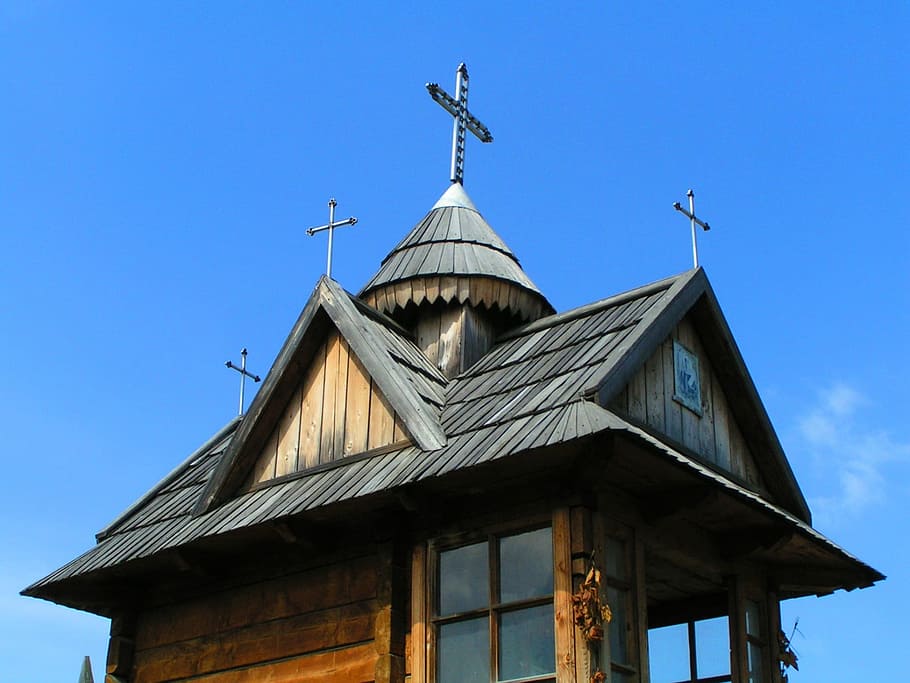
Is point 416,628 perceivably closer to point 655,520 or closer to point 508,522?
point 508,522

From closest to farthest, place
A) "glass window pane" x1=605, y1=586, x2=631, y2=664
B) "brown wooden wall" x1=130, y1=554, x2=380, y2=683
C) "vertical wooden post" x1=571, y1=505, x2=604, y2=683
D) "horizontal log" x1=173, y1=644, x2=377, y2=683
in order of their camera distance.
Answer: "vertical wooden post" x1=571, y1=505, x2=604, y2=683
"glass window pane" x1=605, y1=586, x2=631, y2=664
"horizontal log" x1=173, y1=644, x2=377, y2=683
"brown wooden wall" x1=130, y1=554, x2=380, y2=683

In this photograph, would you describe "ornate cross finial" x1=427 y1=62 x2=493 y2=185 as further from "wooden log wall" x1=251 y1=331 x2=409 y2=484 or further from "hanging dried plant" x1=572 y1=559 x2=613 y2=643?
"hanging dried plant" x1=572 y1=559 x2=613 y2=643

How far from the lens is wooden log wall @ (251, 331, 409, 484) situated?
12211 mm

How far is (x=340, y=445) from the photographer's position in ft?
40.7

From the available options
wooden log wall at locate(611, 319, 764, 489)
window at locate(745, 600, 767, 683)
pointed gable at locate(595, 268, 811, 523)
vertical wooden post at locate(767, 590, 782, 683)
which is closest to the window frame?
wooden log wall at locate(611, 319, 764, 489)

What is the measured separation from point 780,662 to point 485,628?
3213mm

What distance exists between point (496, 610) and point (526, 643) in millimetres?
364

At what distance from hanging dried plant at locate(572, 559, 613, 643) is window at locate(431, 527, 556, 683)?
0.35m

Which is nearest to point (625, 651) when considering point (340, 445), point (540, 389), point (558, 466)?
point (558, 466)

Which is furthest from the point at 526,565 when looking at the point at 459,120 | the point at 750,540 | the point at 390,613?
the point at 459,120

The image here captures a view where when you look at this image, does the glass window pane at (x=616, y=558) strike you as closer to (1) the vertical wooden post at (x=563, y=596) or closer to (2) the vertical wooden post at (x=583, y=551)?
(2) the vertical wooden post at (x=583, y=551)

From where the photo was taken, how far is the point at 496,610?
10594 mm

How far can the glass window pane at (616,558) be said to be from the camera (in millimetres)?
10734

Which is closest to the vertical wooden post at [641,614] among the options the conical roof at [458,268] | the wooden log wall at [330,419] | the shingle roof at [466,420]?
the shingle roof at [466,420]
